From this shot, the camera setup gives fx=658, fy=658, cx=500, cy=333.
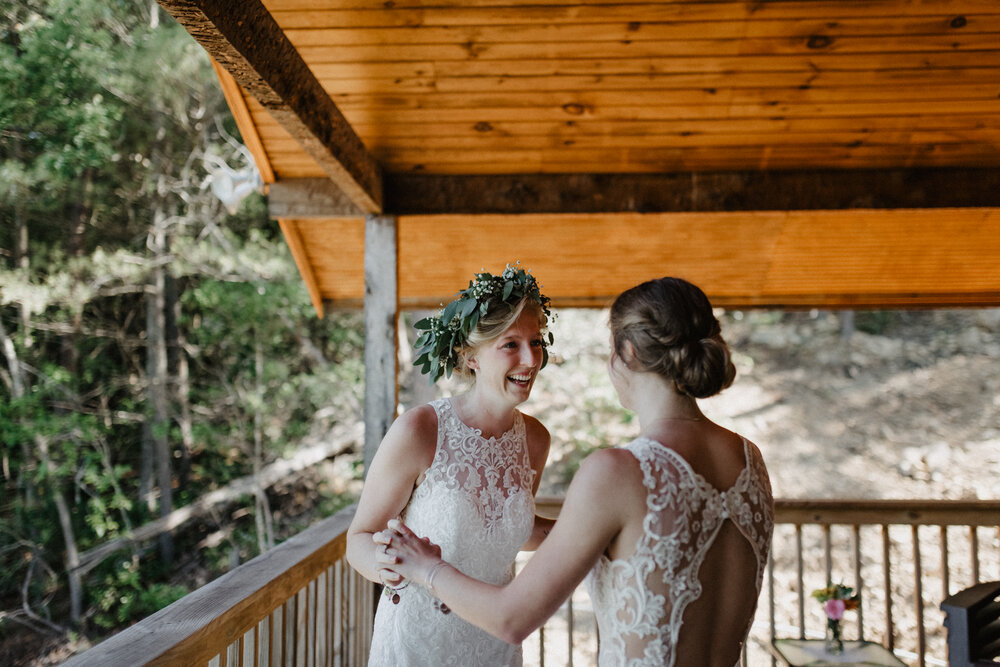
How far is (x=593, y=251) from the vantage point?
4.57 meters

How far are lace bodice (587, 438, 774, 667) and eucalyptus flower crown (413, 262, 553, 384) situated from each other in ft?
2.46

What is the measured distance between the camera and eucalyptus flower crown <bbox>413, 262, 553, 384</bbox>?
1.93 meters

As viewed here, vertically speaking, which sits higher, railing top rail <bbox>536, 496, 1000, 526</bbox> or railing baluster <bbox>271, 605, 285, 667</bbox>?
railing top rail <bbox>536, 496, 1000, 526</bbox>

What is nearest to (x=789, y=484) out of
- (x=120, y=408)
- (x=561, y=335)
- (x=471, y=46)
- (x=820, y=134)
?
(x=561, y=335)

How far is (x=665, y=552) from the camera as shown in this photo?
1.25 metres

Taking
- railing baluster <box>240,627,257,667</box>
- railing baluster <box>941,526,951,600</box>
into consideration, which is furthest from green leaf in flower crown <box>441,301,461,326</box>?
railing baluster <box>941,526,951,600</box>

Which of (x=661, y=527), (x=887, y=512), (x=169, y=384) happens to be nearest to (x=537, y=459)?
(x=661, y=527)

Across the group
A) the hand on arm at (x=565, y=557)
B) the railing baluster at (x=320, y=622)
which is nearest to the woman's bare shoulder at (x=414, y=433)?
the hand on arm at (x=565, y=557)

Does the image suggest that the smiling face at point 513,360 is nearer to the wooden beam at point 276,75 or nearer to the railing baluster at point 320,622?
the wooden beam at point 276,75

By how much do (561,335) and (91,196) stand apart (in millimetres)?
7713

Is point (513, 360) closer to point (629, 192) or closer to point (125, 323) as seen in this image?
point (629, 192)

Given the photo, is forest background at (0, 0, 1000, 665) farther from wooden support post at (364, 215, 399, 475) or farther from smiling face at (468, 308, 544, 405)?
smiling face at (468, 308, 544, 405)

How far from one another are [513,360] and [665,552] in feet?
2.56

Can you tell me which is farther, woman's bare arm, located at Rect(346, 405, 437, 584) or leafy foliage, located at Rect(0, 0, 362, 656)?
leafy foliage, located at Rect(0, 0, 362, 656)
